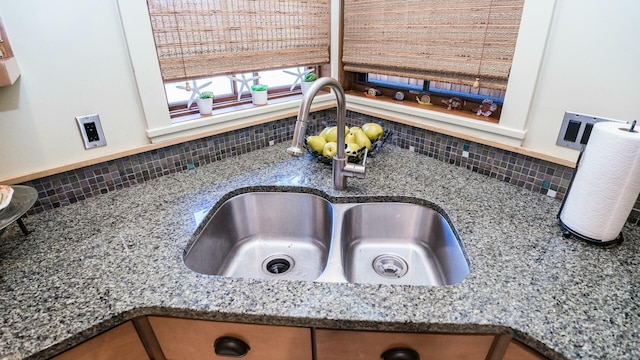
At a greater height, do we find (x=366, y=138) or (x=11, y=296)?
(x=366, y=138)

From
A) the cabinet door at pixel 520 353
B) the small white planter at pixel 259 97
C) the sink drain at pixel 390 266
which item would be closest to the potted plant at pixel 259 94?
the small white planter at pixel 259 97

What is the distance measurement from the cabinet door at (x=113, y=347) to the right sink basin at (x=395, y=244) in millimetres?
569

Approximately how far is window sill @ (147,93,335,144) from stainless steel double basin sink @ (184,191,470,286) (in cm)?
34

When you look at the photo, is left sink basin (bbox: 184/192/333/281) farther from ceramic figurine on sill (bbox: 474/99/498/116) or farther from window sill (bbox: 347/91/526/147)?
ceramic figurine on sill (bbox: 474/99/498/116)

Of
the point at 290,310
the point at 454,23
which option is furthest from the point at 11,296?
the point at 454,23

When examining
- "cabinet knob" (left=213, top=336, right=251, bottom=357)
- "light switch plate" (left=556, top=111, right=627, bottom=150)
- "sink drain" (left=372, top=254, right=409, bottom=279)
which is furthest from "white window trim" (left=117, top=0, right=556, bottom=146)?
"cabinet knob" (left=213, top=336, right=251, bottom=357)

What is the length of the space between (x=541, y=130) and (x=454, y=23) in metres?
0.46

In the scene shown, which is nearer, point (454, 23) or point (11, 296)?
point (11, 296)

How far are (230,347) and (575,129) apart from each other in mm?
1108

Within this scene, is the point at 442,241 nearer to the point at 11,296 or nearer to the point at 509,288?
the point at 509,288

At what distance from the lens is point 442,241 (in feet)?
3.18

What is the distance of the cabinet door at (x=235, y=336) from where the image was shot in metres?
0.69

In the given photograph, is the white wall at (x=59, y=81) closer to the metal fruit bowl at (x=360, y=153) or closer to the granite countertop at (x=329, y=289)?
the granite countertop at (x=329, y=289)

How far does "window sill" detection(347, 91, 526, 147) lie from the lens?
1.06 metres
